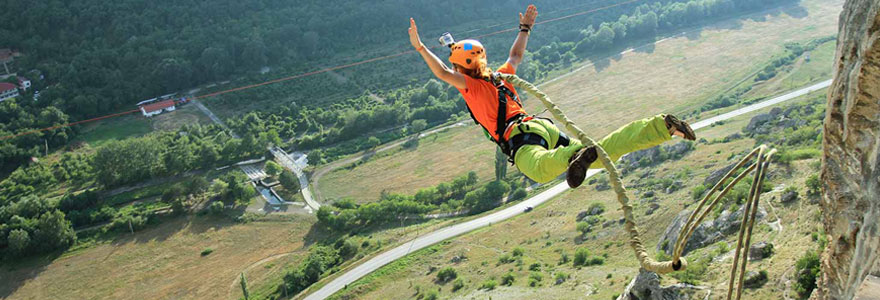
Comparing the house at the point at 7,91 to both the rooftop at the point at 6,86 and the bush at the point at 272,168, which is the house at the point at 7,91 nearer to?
the rooftop at the point at 6,86

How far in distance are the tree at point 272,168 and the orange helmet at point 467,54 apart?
37.3 metres

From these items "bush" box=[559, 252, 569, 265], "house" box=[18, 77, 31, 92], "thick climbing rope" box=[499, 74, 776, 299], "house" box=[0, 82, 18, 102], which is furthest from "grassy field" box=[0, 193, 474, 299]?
"thick climbing rope" box=[499, 74, 776, 299]

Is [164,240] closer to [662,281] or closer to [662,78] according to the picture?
[662,281]

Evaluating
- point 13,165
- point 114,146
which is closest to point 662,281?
point 114,146

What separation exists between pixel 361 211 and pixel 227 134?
746 inches

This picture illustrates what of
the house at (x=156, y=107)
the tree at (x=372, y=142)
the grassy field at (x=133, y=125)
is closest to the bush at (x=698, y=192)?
the tree at (x=372, y=142)

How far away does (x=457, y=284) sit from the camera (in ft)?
87.2

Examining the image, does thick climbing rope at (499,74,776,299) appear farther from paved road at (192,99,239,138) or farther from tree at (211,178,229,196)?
paved road at (192,99,239,138)

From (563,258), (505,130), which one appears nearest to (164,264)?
(563,258)

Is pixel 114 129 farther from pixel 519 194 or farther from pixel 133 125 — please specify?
pixel 519 194

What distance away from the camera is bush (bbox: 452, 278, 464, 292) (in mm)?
26406

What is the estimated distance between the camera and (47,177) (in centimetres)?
4438

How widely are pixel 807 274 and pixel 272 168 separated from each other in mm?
37136

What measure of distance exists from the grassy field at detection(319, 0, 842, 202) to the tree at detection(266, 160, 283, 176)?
331 cm
